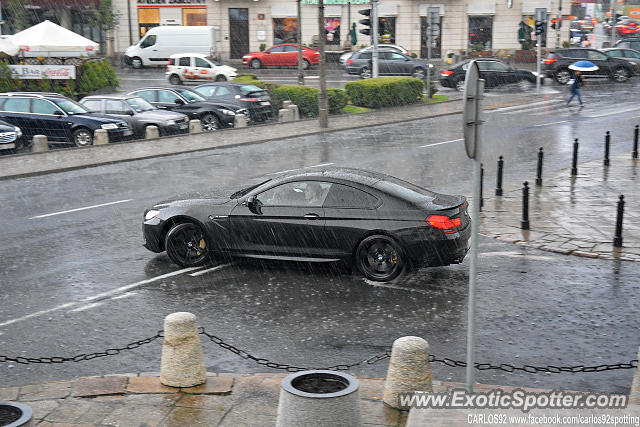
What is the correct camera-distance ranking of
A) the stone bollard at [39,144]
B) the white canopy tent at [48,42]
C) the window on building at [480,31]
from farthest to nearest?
the window on building at [480,31], the white canopy tent at [48,42], the stone bollard at [39,144]

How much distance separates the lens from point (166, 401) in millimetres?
7035

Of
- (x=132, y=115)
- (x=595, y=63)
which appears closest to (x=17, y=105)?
(x=132, y=115)

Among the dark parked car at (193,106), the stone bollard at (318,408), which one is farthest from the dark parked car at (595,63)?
the stone bollard at (318,408)

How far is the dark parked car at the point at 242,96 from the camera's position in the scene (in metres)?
28.6

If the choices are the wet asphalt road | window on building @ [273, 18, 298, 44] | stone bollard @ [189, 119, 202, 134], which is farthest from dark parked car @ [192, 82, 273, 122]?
window on building @ [273, 18, 298, 44]

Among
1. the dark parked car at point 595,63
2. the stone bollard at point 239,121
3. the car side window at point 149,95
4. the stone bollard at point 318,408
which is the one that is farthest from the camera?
the dark parked car at point 595,63

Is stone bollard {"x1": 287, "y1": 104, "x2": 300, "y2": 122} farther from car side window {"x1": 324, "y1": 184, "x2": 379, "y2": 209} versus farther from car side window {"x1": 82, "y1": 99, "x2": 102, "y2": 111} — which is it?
car side window {"x1": 324, "y1": 184, "x2": 379, "y2": 209}

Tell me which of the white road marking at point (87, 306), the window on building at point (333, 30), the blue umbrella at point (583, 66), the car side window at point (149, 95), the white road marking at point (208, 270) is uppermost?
the window on building at point (333, 30)

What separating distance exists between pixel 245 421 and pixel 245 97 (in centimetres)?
2289

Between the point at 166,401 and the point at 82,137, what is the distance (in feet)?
60.8

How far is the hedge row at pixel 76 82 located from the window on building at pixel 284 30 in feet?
74.4

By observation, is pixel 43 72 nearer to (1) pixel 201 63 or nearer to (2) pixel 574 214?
(1) pixel 201 63

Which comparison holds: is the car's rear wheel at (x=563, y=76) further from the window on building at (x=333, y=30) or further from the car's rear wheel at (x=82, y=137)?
the car's rear wheel at (x=82, y=137)

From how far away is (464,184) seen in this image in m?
17.3
